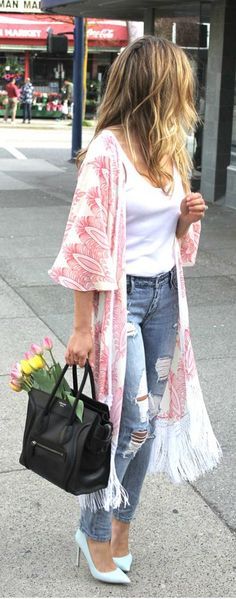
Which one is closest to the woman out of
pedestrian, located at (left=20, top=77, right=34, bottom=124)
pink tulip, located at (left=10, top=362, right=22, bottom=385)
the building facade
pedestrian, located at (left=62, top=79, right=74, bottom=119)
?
pink tulip, located at (left=10, top=362, right=22, bottom=385)

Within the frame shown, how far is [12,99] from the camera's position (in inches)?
1170

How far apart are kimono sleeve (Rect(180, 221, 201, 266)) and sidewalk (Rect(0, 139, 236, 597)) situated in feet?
3.77

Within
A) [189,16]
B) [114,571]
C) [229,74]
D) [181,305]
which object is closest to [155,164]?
[181,305]

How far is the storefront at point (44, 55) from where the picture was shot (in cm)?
3228

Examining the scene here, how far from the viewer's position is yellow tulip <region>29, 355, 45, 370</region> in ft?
8.53

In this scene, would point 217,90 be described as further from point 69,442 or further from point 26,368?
point 69,442

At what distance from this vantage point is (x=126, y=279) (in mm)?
2525

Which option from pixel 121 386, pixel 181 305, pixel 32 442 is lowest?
pixel 32 442

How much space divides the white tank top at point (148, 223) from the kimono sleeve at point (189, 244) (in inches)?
6.9

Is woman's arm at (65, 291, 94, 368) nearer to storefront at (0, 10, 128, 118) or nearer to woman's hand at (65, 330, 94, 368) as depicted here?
woman's hand at (65, 330, 94, 368)

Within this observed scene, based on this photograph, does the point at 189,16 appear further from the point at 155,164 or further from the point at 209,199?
the point at 155,164

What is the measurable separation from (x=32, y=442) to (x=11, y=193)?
33.8 feet

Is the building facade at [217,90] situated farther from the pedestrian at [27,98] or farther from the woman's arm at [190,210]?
the pedestrian at [27,98]

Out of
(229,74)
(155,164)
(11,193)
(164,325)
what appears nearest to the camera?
(155,164)
